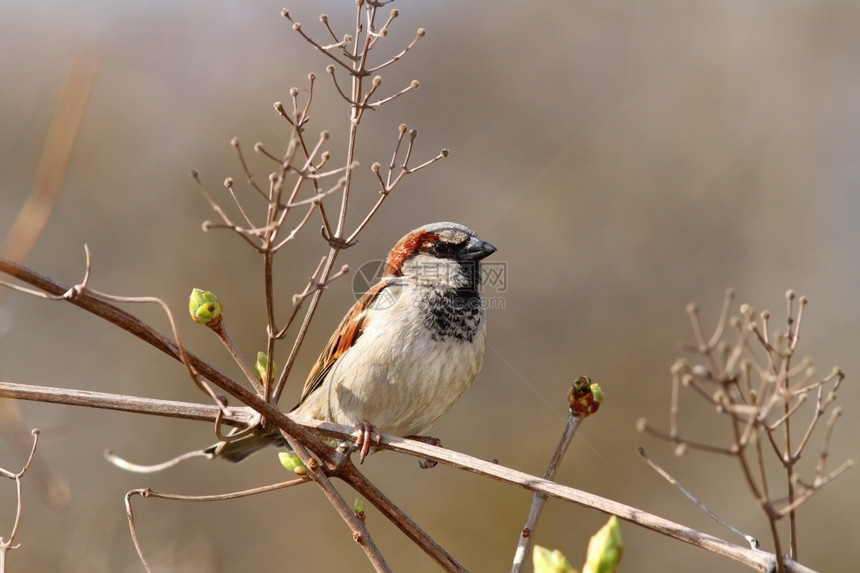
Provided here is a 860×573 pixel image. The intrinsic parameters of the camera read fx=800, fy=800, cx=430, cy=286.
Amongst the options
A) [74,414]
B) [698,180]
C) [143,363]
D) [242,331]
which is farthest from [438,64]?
[74,414]

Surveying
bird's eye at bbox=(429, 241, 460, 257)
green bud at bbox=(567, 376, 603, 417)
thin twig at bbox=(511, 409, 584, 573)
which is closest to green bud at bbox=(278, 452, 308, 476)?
thin twig at bbox=(511, 409, 584, 573)

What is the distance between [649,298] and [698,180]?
114 cm

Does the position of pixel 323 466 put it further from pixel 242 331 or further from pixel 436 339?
pixel 242 331

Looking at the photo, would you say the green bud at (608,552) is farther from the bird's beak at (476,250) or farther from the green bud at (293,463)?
the bird's beak at (476,250)

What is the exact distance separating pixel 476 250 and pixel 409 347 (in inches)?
23.6

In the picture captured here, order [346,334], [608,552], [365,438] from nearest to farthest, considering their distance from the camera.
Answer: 1. [608,552]
2. [365,438]
3. [346,334]

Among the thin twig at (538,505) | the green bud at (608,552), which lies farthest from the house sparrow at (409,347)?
the green bud at (608,552)

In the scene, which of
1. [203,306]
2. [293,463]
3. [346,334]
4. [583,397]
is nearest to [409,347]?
[346,334]

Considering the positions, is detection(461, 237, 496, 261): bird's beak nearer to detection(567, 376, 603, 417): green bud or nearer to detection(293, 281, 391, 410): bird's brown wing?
detection(293, 281, 391, 410): bird's brown wing

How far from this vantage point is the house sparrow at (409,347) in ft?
10.4

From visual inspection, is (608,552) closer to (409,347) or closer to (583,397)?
(583,397)

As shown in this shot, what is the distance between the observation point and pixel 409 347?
10.4 ft

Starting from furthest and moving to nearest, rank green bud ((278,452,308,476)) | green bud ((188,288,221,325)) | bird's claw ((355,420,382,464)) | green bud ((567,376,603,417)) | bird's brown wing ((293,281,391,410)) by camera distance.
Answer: bird's brown wing ((293,281,391,410)) < bird's claw ((355,420,382,464)) < green bud ((278,452,308,476)) < green bud ((567,376,603,417)) < green bud ((188,288,221,325))

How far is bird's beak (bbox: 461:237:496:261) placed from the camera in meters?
3.51
